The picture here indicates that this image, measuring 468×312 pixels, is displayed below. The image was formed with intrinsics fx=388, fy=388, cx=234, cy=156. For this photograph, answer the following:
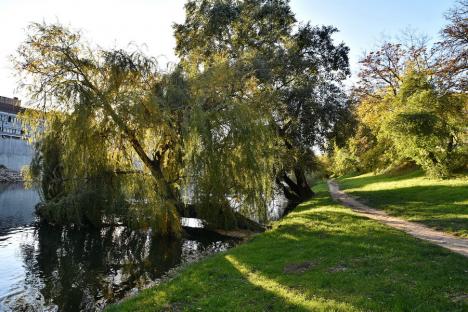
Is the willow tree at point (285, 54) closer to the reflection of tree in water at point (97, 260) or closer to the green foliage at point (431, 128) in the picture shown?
the green foliage at point (431, 128)

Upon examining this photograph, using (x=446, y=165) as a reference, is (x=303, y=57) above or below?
above

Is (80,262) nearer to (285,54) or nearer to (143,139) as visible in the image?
(143,139)

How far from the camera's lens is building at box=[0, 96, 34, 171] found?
243ft

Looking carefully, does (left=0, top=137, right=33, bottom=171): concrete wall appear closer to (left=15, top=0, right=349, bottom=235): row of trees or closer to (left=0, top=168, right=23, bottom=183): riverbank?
(left=0, top=168, right=23, bottom=183): riverbank

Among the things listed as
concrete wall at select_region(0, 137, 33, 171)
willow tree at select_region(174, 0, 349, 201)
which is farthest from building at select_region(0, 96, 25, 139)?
willow tree at select_region(174, 0, 349, 201)

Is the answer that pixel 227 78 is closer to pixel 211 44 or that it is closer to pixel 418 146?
pixel 211 44

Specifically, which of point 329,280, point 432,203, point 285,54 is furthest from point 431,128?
point 329,280

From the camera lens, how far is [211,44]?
32406 millimetres

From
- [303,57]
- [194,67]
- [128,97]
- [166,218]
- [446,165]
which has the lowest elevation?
[166,218]

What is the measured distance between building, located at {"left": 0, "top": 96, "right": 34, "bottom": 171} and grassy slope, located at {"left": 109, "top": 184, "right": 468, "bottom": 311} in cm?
6556

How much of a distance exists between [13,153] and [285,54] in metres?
66.5

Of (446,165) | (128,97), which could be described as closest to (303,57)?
(446,165)

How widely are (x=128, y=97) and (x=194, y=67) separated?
5.31m

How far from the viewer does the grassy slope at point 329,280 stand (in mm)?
7512
